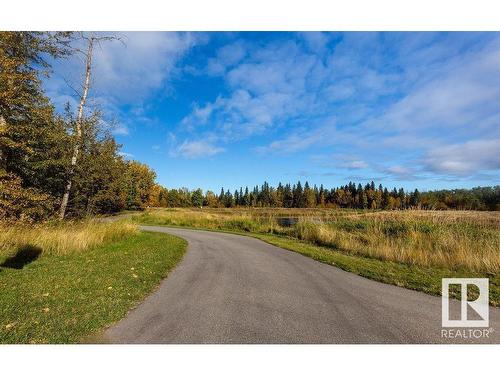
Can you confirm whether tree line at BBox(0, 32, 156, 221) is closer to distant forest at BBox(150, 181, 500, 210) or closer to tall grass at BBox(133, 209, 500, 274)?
→ tall grass at BBox(133, 209, 500, 274)

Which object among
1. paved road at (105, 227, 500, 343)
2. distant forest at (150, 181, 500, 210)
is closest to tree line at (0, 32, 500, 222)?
paved road at (105, 227, 500, 343)

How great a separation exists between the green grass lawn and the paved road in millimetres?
404

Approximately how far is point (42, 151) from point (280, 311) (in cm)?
1437

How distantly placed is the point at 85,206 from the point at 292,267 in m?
13.9

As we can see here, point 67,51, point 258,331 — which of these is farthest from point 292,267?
point 67,51

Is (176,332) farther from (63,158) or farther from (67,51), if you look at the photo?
(67,51)

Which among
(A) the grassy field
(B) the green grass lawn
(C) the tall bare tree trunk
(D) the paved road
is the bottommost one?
(B) the green grass lawn

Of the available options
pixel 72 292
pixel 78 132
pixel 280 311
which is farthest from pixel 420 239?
pixel 78 132

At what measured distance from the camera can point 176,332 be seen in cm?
381

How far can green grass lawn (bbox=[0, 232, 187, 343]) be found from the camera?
377 centimetres

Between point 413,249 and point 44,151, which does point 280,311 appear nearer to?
point 413,249

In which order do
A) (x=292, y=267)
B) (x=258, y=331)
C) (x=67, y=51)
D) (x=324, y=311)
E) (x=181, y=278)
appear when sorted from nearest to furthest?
(x=258, y=331) < (x=324, y=311) < (x=181, y=278) < (x=292, y=267) < (x=67, y=51)

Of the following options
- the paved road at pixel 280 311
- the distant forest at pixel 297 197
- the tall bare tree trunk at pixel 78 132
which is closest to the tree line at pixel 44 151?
the tall bare tree trunk at pixel 78 132

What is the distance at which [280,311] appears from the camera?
15.3 ft
